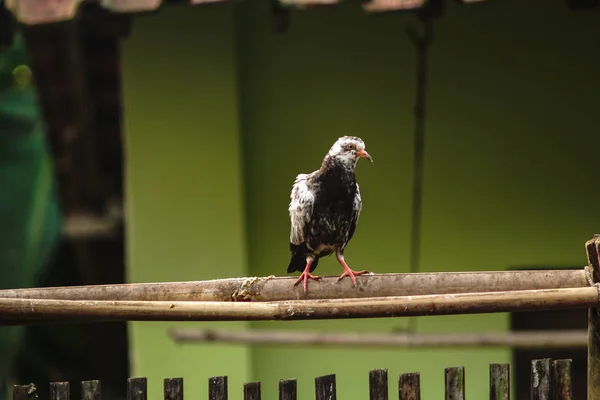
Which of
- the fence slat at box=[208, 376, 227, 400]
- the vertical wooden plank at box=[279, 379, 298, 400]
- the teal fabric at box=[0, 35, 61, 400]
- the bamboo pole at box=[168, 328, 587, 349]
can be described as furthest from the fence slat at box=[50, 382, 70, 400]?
the teal fabric at box=[0, 35, 61, 400]

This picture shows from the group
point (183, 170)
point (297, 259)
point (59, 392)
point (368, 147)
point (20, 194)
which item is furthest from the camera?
point (20, 194)

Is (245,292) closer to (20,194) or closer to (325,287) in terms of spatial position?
(325,287)

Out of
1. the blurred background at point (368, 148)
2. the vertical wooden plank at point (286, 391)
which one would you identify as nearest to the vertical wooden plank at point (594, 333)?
the vertical wooden plank at point (286, 391)

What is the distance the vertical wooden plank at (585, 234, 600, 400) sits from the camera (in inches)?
102

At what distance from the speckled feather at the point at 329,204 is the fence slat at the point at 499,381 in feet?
4.17

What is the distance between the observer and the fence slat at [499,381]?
2.56m

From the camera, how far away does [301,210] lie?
12.2 feet

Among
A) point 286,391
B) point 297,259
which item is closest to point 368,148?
point 297,259

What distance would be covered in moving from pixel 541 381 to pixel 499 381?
4.6 inches

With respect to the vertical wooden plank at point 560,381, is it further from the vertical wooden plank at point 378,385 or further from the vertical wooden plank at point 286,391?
the vertical wooden plank at point 286,391

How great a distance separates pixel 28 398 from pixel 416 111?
262 cm

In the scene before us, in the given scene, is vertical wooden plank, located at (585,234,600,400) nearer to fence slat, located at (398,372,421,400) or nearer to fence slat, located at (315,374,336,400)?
fence slat, located at (398,372,421,400)

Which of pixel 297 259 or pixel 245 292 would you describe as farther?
pixel 297 259

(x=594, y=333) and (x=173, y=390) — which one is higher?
(x=594, y=333)
